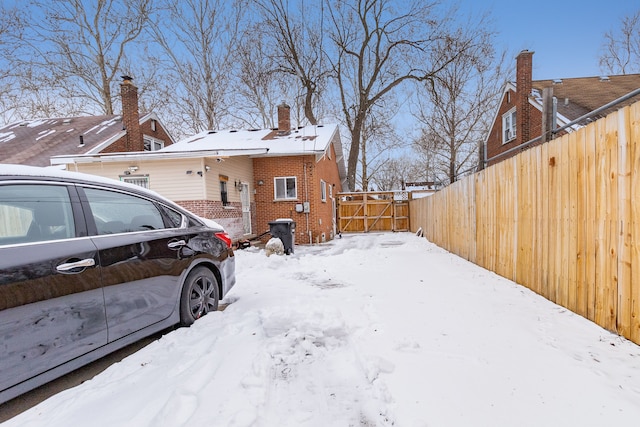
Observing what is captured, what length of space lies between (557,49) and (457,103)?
7976 millimetres

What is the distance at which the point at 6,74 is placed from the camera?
18.9 meters

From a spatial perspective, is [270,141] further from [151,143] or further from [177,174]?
[151,143]

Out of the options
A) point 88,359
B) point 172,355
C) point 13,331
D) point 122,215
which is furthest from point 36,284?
point 172,355

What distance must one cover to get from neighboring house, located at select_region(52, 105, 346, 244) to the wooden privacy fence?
8.06m

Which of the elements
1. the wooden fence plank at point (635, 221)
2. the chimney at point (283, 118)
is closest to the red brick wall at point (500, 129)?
the chimney at point (283, 118)

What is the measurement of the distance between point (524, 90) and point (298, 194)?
12.8 m

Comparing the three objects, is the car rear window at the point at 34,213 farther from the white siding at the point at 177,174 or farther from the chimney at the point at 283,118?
the chimney at the point at 283,118

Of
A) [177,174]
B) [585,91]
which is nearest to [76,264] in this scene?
[177,174]

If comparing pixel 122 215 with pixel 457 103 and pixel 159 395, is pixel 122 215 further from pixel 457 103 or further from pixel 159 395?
pixel 457 103

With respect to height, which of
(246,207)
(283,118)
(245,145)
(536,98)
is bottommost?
(246,207)

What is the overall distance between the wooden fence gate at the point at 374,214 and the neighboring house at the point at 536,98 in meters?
5.14

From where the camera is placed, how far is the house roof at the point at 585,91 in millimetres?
14312

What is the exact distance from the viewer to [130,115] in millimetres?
14789

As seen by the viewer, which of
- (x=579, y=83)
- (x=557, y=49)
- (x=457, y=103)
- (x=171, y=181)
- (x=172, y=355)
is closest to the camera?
(x=172, y=355)
